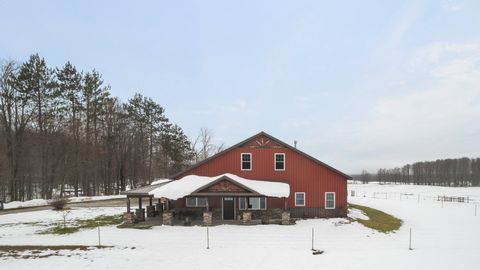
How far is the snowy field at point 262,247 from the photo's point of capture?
13.6m

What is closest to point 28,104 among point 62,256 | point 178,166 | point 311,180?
point 178,166

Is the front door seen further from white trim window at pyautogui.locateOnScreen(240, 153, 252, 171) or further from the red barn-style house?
white trim window at pyautogui.locateOnScreen(240, 153, 252, 171)

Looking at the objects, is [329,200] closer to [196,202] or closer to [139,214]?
[196,202]

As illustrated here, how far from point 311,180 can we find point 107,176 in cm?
3626

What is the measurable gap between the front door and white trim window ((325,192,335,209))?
7.41m

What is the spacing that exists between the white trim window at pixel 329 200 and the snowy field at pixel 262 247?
2.43 metres

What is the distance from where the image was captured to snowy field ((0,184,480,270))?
1356 cm

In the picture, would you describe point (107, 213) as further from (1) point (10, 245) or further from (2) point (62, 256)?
(2) point (62, 256)

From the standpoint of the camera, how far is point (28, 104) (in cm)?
3788

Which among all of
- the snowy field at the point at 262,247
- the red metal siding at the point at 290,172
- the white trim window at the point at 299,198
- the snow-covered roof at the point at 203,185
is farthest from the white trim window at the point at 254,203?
the snowy field at the point at 262,247

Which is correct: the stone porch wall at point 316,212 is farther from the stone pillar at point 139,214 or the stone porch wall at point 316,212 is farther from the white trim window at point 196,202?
the stone pillar at point 139,214

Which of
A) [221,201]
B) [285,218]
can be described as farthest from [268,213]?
[221,201]

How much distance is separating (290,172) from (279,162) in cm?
118

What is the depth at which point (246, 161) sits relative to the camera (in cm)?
2666
